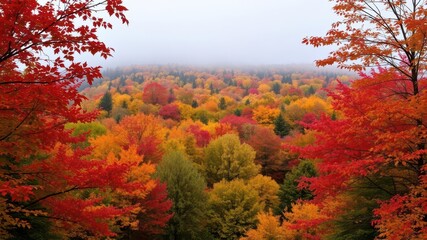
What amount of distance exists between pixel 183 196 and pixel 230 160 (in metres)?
9.24

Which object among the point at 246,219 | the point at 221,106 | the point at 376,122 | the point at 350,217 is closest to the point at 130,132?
the point at 246,219

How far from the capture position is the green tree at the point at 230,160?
108 feet

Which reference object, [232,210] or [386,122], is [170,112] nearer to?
[232,210]

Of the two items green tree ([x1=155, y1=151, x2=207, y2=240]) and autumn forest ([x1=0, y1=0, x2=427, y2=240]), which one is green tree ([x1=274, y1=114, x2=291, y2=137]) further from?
autumn forest ([x1=0, y1=0, x2=427, y2=240])

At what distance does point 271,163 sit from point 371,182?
3263 cm

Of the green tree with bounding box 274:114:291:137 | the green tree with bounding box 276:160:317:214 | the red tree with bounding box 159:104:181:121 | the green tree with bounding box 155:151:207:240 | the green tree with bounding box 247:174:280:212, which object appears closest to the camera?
the green tree with bounding box 155:151:207:240

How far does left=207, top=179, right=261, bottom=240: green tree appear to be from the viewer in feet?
87.5

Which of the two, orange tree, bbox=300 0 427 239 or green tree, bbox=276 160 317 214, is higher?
orange tree, bbox=300 0 427 239

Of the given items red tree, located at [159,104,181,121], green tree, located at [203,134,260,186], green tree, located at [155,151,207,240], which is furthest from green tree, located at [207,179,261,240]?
red tree, located at [159,104,181,121]

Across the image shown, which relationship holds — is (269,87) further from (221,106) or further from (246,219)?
(246,219)

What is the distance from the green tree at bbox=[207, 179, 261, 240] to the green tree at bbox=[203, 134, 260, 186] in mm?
4650

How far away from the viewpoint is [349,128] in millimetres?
9414

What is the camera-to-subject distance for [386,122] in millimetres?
8664

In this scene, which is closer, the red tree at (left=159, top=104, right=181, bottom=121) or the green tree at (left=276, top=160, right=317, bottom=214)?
the green tree at (left=276, top=160, right=317, bottom=214)
